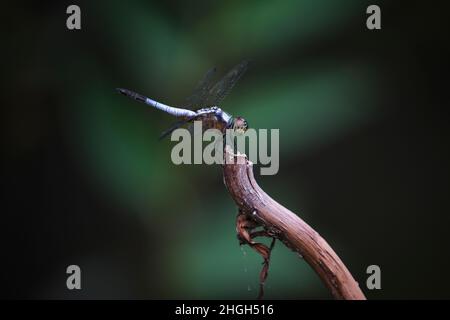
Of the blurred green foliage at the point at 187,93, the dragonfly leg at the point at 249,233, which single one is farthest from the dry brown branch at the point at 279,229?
the blurred green foliage at the point at 187,93

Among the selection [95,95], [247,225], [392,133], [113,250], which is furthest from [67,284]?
[392,133]

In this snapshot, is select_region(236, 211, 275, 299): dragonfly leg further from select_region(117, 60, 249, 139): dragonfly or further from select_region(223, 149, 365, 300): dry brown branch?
select_region(117, 60, 249, 139): dragonfly

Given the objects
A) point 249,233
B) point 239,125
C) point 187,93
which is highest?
point 187,93

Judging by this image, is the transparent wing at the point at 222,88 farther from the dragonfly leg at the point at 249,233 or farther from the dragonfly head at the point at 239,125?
the dragonfly leg at the point at 249,233

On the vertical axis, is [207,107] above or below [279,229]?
above

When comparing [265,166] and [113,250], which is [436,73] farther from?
[113,250]

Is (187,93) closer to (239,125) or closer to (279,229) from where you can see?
(239,125)

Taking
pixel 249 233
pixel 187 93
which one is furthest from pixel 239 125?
pixel 187 93

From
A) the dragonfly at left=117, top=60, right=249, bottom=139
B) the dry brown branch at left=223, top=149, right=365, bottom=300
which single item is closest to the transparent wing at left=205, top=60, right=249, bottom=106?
the dragonfly at left=117, top=60, right=249, bottom=139
